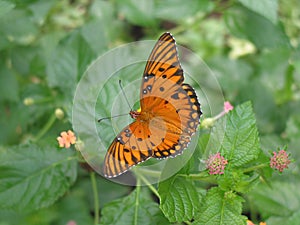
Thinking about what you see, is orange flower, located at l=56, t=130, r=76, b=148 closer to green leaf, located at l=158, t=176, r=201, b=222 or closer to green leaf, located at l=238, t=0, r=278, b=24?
green leaf, located at l=158, t=176, r=201, b=222

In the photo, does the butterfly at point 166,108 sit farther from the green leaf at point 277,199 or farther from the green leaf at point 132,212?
the green leaf at point 277,199

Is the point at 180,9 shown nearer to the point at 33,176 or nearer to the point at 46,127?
the point at 46,127

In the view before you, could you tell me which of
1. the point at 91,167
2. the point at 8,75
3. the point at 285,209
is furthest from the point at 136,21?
the point at 285,209

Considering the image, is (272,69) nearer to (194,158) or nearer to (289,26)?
(289,26)

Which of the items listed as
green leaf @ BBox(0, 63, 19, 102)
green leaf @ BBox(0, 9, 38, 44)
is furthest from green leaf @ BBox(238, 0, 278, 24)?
green leaf @ BBox(0, 63, 19, 102)

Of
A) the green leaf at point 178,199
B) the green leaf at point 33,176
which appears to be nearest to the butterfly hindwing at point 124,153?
the green leaf at point 178,199

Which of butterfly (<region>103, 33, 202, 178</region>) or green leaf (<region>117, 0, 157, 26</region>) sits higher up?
butterfly (<region>103, 33, 202, 178</region>)
